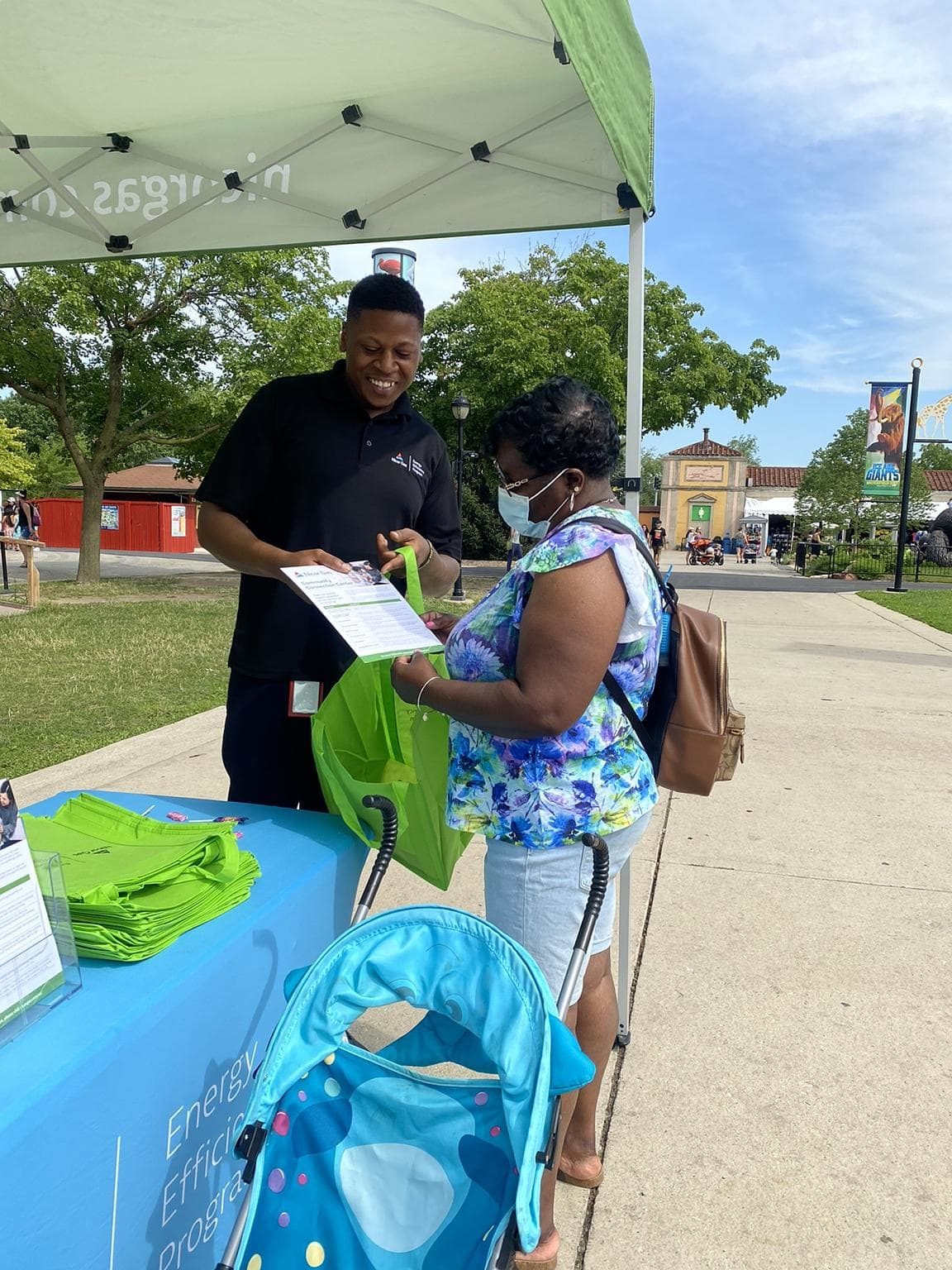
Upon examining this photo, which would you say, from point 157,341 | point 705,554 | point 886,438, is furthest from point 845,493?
point 157,341

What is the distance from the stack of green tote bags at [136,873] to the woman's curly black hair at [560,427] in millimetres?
982

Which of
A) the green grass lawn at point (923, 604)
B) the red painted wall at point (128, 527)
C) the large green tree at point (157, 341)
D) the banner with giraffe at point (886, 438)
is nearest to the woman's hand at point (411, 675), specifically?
the green grass lawn at point (923, 604)

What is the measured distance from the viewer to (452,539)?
2822 millimetres

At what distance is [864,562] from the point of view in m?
32.0

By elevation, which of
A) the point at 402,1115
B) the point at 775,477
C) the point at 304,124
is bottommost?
the point at 402,1115

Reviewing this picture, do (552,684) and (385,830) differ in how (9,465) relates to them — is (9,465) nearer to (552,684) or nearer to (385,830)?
(385,830)

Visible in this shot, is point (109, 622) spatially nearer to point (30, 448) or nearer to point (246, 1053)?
point (246, 1053)

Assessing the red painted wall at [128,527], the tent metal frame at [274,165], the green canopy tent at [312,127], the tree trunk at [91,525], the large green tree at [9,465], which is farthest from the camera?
the red painted wall at [128,527]

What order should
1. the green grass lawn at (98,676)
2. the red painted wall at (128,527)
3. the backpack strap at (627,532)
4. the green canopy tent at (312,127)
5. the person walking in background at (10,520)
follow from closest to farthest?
the backpack strap at (627,532)
the green canopy tent at (312,127)
the green grass lawn at (98,676)
the person walking in background at (10,520)
the red painted wall at (128,527)

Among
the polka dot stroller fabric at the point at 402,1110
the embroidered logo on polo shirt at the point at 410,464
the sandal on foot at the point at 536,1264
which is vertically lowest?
the sandal on foot at the point at 536,1264

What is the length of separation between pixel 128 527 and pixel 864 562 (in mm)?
32602

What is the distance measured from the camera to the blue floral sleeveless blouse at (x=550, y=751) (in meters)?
1.82

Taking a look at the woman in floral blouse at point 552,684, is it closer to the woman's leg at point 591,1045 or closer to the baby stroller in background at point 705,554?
the woman's leg at point 591,1045

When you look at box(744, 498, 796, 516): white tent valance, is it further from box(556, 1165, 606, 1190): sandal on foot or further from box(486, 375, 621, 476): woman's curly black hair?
box(486, 375, 621, 476): woman's curly black hair
